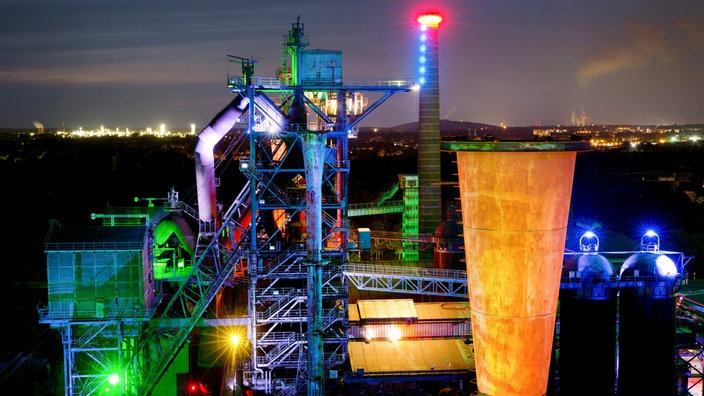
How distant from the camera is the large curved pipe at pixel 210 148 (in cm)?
3077

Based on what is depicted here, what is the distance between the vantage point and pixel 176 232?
34469 millimetres

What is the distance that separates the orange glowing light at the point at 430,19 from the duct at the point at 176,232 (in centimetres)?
2610

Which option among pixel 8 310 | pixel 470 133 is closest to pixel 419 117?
pixel 8 310

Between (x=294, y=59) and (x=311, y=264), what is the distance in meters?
11.2

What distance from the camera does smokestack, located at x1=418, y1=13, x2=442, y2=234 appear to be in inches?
2058

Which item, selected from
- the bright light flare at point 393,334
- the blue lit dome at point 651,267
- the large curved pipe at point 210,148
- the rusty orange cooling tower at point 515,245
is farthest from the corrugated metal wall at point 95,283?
the blue lit dome at point 651,267

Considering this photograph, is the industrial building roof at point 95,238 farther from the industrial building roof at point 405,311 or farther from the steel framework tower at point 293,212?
the industrial building roof at point 405,311

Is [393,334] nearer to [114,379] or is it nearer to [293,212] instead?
[293,212]

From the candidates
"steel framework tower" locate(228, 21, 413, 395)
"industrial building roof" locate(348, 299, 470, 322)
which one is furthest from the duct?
"industrial building roof" locate(348, 299, 470, 322)

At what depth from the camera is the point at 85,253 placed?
89.1 ft

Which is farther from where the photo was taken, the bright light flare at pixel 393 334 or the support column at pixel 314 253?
the bright light flare at pixel 393 334

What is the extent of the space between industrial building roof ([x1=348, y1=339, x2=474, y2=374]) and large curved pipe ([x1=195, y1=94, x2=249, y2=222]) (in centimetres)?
907

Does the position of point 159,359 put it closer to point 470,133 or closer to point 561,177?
point 470,133

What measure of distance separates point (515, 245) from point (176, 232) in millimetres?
21499
